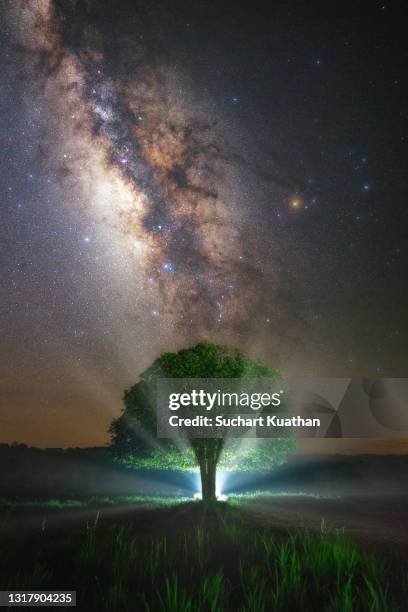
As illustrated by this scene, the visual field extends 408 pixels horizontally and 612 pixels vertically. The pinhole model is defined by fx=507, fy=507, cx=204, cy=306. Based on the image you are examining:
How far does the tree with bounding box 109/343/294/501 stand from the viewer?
32281 millimetres

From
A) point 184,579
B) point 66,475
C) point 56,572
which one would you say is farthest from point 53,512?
point 66,475

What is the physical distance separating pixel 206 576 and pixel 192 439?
72.6 ft

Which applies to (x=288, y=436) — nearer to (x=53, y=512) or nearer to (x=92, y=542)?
(x=53, y=512)

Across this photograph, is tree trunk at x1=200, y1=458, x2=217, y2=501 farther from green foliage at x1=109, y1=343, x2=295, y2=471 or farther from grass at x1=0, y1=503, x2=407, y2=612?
grass at x1=0, y1=503, x2=407, y2=612

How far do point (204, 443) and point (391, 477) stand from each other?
2293 inches

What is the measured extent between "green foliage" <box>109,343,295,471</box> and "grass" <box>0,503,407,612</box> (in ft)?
63.2

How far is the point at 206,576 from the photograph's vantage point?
987 centimetres

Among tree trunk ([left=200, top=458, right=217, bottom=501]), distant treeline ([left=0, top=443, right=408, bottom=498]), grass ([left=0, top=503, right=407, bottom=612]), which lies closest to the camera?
grass ([left=0, top=503, right=407, bottom=612])

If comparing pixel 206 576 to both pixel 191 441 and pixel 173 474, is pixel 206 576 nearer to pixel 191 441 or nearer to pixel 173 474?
pixel 191 441

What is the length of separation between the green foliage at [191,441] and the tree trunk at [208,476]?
23 centimetres

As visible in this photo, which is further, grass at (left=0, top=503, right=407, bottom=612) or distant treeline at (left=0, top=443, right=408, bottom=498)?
distant treeline at (left=0, top=443, right=408, bottom=498)

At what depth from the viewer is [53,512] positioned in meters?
21.5

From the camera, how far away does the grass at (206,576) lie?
8344 mm

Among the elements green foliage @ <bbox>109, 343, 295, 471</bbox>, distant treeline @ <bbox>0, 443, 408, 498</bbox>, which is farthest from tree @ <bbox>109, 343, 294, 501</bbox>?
distant treeline @ <bbox>0, 443, 408, 498</bbox>
